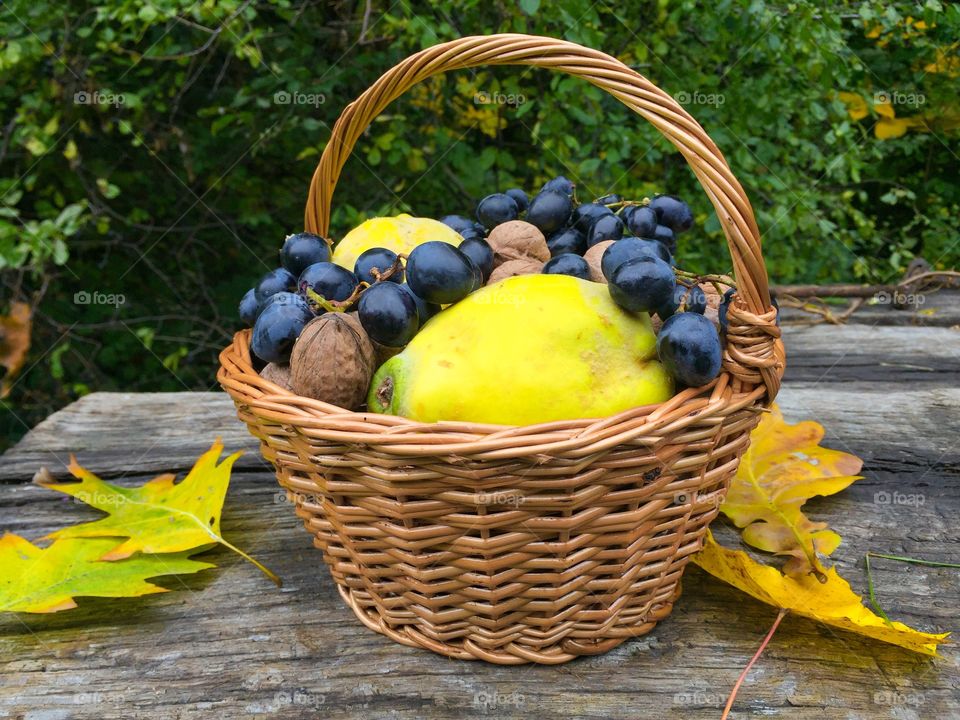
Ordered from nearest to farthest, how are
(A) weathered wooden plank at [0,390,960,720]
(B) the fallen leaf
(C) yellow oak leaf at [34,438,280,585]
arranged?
(A) weathered wooden plank at [0,390,960,720] < (C) yellow oak leaf at [34,438,280,585] < (B) the fallen leaf

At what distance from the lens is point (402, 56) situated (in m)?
2.16

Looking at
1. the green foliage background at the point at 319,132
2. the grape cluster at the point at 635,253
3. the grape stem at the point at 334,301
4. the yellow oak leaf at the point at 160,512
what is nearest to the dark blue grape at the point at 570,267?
the grape cluster at the point at 635,253

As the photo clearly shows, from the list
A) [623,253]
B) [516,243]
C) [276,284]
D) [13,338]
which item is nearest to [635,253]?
[623,253]

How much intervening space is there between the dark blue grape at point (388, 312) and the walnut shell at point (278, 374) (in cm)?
12

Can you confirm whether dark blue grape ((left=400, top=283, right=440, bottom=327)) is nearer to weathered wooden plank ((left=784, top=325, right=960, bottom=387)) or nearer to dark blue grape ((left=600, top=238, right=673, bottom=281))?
dark blue grape ((left=600, top=238, right=673, bottom=281))

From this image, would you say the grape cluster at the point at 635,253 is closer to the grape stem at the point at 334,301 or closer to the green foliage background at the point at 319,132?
the grape stem at the point at 334,301

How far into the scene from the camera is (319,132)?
220 centimetres

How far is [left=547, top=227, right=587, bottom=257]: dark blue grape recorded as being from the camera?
3.56 feet

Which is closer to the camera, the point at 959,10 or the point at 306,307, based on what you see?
the point at 306,307

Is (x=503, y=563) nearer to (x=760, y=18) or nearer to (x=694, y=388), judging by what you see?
(x=694, y=388)

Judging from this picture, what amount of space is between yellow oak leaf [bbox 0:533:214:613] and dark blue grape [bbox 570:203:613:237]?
688mm

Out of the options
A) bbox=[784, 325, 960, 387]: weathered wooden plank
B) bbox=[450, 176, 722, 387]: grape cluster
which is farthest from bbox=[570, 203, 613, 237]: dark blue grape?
bbox=[784, 325, 960, 387]: weathered wooden plank

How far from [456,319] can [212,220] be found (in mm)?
1987

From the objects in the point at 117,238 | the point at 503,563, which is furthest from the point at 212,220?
the point at 503,563
